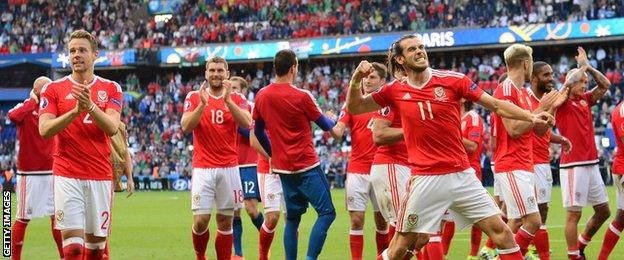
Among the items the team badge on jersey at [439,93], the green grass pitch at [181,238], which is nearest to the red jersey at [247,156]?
the green grass pitch at [181,238]

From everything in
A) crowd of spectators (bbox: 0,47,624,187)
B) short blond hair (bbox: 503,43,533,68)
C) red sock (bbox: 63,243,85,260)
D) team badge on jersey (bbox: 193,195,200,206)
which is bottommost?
crowd of spectators (bbox: 0,47,624,187)

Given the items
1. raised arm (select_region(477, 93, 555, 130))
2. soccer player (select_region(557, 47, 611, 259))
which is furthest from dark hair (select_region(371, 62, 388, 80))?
raised arm (select_region(477, 93, 555, 130))

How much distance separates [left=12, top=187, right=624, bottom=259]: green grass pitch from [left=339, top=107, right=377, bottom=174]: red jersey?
227cm

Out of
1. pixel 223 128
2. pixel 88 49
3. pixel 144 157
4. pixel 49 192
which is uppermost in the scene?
pixel 88 49

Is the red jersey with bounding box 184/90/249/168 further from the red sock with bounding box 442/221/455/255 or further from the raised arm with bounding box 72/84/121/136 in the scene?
the raised arm with bounding box 72/84/121/136

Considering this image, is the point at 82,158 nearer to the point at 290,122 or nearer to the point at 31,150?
the point at 290,122

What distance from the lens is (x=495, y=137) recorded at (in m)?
11.4

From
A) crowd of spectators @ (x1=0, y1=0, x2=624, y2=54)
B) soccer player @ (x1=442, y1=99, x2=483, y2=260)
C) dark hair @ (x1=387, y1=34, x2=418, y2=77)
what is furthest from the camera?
crowd of spectators @ (x1=0, y1=0, x2=624, y2=54)

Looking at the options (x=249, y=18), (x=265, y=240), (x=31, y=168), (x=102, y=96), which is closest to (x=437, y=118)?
(x=102, y=96)

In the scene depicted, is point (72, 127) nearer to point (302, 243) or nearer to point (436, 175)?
point (436, 175)

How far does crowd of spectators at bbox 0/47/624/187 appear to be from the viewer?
40.8 m

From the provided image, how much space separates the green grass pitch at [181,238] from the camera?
1496 cm

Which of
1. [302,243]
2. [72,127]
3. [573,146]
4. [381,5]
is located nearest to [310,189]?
[72,127]

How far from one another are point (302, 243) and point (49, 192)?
474 cm
